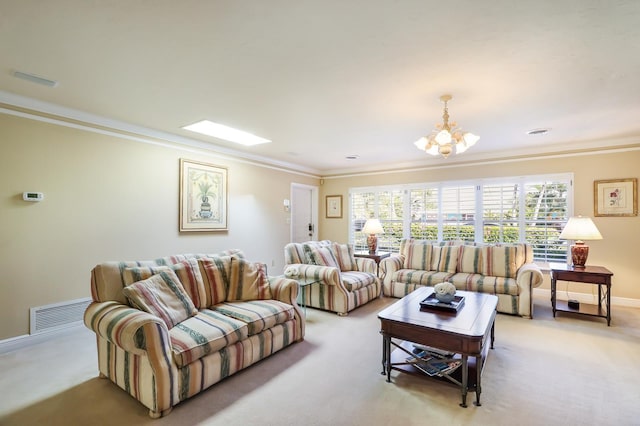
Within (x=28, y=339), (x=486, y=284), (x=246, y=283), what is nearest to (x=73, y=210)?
(x=28, y=339)

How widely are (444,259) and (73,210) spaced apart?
4894 mm

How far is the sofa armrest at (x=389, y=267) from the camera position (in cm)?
490

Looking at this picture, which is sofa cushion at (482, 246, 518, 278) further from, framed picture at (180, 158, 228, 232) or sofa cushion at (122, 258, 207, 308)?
framed picture at (180, 158, 228, 232)

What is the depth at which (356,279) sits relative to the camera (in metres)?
4.29

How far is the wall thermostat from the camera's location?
305cm

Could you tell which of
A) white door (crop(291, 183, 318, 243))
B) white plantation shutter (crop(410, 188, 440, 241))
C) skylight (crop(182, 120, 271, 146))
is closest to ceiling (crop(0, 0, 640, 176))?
skylight (crop(182, 120, 271, 146))

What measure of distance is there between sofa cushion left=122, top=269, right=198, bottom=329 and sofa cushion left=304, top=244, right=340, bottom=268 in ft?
6.49

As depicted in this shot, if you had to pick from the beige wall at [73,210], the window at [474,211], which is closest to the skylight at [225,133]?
the beige wall at [73,210]

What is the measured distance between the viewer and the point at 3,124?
295cm

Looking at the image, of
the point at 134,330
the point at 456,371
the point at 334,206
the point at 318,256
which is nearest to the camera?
the point at 134,330

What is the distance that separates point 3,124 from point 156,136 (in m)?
1.45

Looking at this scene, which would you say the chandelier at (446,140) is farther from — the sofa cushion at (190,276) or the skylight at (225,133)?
the sofa cushion at (190,276)

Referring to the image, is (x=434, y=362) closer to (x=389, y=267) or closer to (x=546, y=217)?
(x=389, y=267)

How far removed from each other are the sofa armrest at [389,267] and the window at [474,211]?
1.30 meters
